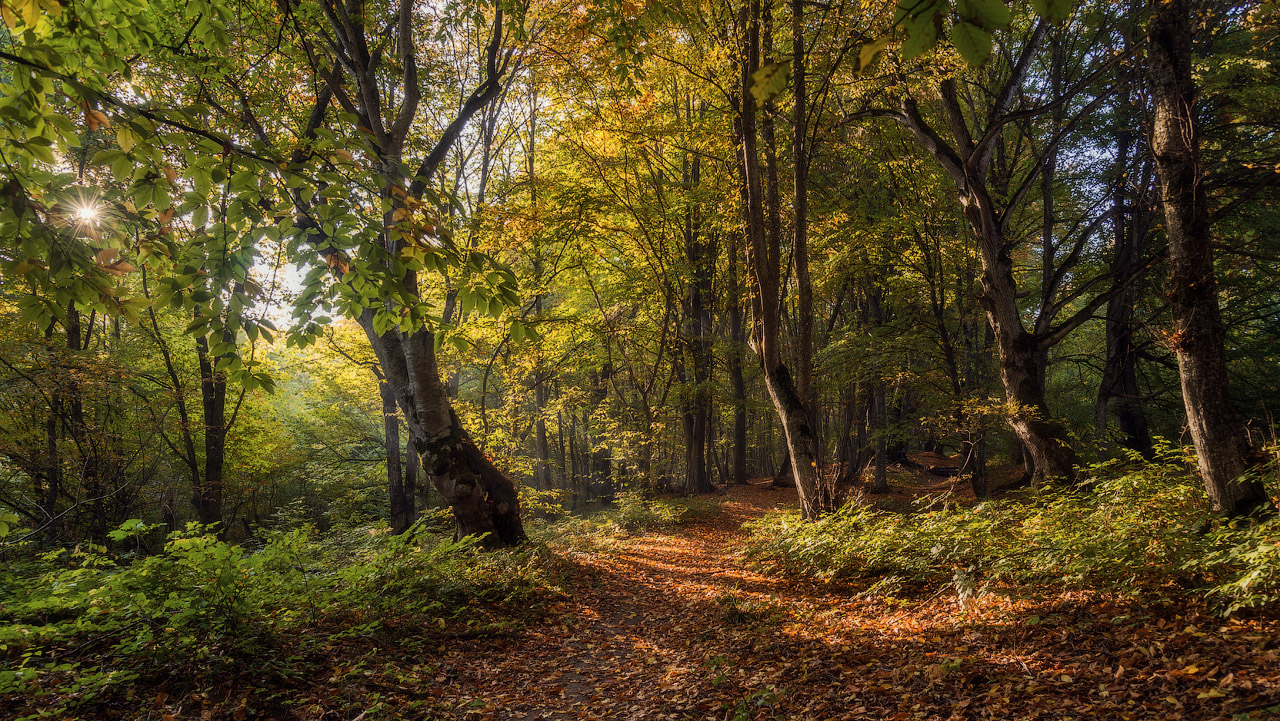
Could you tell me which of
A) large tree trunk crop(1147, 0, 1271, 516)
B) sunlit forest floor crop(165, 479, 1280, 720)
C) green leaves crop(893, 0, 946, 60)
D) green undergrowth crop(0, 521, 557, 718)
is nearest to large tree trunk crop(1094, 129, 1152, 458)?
large tree trunk crop(1147, 0, 1271, 516)

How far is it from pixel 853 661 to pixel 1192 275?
4004mm

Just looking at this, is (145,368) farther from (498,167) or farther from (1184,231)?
(1184,231)

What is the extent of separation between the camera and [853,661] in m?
4.23

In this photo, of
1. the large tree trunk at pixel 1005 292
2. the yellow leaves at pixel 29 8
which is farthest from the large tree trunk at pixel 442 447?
the large tree trunk at pixel 1005 292

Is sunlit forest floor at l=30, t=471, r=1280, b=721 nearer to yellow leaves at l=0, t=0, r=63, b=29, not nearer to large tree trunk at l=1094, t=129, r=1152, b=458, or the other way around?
yellow leaves at l=0, t=0, r=63, b=29

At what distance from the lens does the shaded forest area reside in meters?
2.48

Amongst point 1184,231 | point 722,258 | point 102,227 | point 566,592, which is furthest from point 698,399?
point 102,227

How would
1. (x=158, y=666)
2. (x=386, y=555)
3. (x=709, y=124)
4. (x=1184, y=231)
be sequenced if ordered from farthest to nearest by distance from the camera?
(x=709, y=124) → (x=386, y=555) → (x=1184, y=231) → (x=158, y=666)

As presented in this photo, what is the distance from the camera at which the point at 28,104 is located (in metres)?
1.86

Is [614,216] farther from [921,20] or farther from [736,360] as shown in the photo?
[921,20]

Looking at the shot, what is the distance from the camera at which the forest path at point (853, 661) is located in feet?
10.0

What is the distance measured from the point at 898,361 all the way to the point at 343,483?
65.6 ft

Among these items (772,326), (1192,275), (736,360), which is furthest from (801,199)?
(736,360)

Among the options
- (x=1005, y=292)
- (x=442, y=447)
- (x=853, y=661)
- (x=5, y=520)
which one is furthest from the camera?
(x=1005, y=292)
